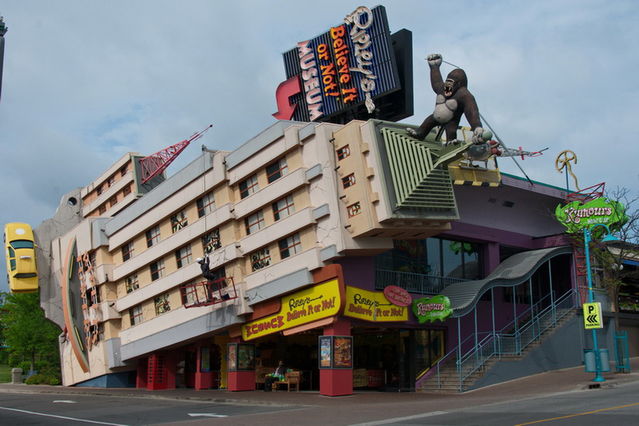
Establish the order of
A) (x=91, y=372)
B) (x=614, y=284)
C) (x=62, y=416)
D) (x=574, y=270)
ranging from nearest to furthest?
(x=62, y=416) < (x=614, y=284) < (x=574, y=270) < (x=91, y=372)

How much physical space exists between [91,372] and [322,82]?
81.4 ft

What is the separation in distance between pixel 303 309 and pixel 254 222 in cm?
554

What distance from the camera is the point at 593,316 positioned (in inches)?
1116

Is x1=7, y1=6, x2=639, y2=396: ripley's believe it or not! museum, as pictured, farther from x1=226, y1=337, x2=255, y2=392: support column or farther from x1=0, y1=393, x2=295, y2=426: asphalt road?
x1=0, y1=393, x2=295, y2=426: asphalt road

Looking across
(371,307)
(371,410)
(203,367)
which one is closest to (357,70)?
(371,307)

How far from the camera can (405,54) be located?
37156 mm

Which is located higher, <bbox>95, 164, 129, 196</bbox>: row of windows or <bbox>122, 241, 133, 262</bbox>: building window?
<bbox>95, 164, 129, 196</bbox>: row of windows

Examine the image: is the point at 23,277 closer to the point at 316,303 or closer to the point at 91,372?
the point at 91,372

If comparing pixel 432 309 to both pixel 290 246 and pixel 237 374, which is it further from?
pixel 237 374

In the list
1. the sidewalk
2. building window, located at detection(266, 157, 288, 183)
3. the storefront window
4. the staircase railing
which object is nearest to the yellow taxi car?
the sidewalk

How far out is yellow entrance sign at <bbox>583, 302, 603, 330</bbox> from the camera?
92.3 ft

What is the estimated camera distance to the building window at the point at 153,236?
41.5 m

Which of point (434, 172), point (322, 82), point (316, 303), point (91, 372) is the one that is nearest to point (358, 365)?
point (316, 303)

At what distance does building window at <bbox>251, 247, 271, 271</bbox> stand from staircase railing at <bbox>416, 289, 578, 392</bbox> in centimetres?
906
